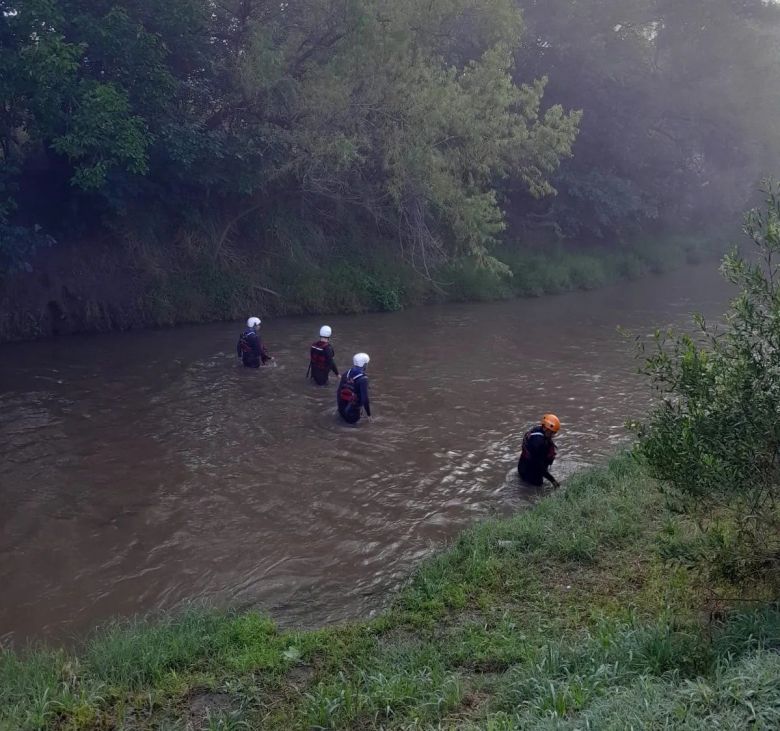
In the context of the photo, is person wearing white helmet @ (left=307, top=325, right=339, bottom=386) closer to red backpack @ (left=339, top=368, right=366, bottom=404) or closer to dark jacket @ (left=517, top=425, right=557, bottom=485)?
red backpack @ (left=339, top=368, right=366, bottom=404)

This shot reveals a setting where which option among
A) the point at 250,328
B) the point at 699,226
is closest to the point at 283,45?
the point at 250,328

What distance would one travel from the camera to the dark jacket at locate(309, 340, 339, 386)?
1446cm

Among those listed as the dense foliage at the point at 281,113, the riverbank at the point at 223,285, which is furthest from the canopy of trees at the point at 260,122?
the riverbank at the point at 223,285

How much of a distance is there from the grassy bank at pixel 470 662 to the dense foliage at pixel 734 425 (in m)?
0.46

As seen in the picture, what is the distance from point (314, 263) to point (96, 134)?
956 centimetres

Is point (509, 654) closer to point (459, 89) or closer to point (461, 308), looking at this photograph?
point (459, 89)

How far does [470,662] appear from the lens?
5816 millimetres

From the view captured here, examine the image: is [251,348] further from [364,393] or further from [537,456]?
[537,456]

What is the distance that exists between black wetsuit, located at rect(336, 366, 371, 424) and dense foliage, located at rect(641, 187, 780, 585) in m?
7.07

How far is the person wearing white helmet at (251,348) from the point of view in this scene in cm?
1543

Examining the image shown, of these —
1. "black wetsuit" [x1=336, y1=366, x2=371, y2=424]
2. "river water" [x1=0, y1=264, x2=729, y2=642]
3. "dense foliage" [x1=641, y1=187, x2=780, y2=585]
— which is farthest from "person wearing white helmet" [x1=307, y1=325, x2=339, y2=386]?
"dense foliage" [x1=641, y1=187, x2=780, y2=585]

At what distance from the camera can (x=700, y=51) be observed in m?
31.3

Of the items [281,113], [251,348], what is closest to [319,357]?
[251,348]

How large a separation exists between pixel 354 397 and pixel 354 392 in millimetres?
94
